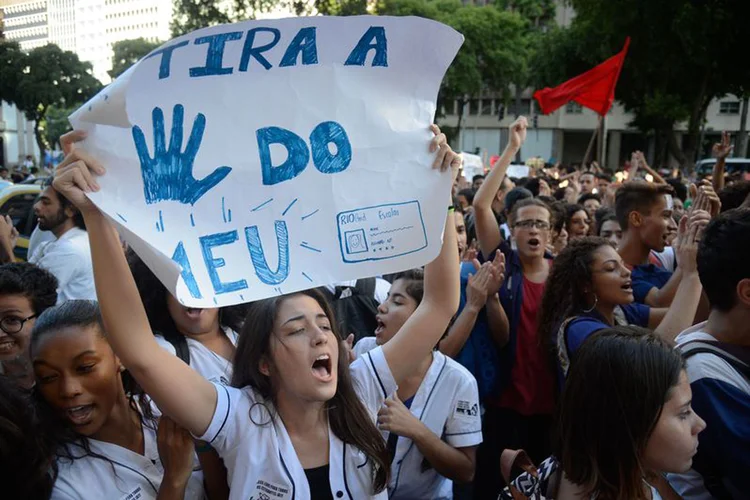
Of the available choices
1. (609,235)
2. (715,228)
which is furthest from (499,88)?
(715,228)

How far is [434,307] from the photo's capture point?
210 cm

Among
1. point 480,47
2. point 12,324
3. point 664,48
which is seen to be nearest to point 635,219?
point 12,324

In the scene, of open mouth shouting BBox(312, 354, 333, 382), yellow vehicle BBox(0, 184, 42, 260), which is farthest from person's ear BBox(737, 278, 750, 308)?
yellow vehicle BBox(0, 184, 42, 260)

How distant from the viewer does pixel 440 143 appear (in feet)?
6.52

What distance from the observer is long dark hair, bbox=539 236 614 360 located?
2.96 metres

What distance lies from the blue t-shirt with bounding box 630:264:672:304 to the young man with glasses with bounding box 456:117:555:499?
53 cm

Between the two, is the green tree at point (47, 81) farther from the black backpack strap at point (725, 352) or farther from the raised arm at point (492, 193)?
the black backpack strap at point (725, 352)

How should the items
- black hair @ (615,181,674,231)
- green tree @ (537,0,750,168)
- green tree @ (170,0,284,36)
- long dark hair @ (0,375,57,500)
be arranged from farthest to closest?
1. green tree @ (170,0,284,36)
2. green tree @ (537,0,750,168)
3. black hair @ (615,181,674,231)
4. long dark hair @ (0,375,57,500)

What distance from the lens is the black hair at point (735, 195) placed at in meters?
4.17

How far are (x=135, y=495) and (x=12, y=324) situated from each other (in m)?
1.11

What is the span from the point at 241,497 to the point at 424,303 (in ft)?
2.67

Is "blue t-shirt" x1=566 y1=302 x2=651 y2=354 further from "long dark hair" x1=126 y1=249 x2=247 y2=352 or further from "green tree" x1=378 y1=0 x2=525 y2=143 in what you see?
"green tree" x1=378 y1=0 x2=525 y2=143

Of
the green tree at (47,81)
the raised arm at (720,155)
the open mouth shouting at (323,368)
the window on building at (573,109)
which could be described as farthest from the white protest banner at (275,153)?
the window on building at (573,109)

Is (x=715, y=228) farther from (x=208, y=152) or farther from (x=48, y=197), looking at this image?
(x=48, y=197)
